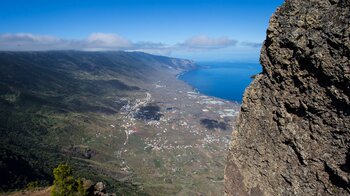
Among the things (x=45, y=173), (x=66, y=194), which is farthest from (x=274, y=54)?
(x=45, y=173)

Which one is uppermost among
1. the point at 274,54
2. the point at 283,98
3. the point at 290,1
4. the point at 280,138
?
the point at 290,1

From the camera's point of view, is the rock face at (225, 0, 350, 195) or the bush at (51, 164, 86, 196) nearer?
the rock face at (225, 0, 350, 195)

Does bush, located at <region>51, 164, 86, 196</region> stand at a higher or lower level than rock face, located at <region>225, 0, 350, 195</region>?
lower

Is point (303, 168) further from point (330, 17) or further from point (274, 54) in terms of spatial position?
point (330, 17)

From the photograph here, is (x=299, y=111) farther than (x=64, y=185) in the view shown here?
No

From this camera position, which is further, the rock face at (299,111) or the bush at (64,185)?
the bush at (64,185)

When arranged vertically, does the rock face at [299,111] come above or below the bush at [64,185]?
above

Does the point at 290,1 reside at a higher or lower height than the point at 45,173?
higher

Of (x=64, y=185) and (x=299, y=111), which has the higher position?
(x=299, y=111)
